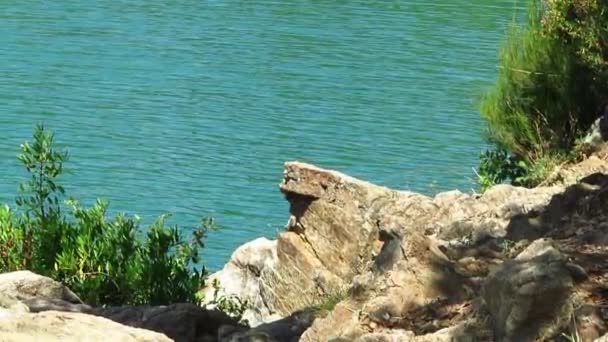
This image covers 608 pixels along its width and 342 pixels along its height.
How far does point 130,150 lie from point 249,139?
1.52 m

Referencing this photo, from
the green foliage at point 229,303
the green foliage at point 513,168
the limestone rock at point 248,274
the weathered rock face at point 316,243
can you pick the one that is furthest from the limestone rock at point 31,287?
the green foliage at point 513,168

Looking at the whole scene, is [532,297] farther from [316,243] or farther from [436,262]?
[316,243]

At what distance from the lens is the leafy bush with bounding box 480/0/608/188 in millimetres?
11695

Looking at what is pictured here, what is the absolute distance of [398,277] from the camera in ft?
19.2

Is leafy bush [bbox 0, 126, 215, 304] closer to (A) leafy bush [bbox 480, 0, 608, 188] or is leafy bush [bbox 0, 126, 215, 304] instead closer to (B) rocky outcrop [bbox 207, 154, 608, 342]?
(B) rocky outcrop [bbox 207, 154, 608, 342]

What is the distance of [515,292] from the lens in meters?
4.82

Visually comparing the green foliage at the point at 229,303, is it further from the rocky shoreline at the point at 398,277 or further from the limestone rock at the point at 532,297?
the limestone rock at the point at 532,297

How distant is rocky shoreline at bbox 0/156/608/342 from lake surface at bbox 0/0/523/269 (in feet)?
9.08

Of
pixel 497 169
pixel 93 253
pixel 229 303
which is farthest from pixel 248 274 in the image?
pixel 497 169

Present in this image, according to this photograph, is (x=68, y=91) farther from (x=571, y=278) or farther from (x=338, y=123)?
(x=571, y=278)

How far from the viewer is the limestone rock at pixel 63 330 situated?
3.85m

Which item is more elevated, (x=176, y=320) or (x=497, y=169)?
(x=176, y=320)

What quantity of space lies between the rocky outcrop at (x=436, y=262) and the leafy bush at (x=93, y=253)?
2.62 feet

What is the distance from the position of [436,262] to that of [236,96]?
43.8ft
